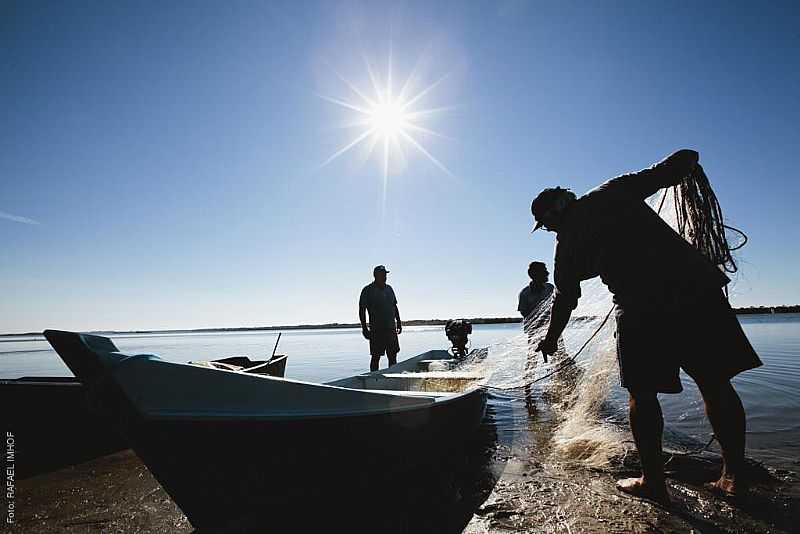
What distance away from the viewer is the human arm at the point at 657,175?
9.45 ft

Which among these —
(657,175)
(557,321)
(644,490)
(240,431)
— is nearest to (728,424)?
(644,490)

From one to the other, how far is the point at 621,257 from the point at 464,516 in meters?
2.14

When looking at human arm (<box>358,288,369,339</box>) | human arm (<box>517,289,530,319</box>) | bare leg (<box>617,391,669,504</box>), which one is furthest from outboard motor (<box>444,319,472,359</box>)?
bare leg (<box>617,391,669,504</box>)

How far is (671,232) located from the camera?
2773 mm

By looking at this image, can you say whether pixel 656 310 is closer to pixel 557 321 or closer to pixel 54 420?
pixel 557 321

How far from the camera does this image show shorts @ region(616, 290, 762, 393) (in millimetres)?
2553

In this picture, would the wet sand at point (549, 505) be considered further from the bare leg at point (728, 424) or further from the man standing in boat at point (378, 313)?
the man standing in boat at point (378, 313)

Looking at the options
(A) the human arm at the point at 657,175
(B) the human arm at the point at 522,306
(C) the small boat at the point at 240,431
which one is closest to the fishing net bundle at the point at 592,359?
(A) the human arm at the point at 657,175

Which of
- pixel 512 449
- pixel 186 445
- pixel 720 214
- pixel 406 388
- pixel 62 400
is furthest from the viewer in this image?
pixel 406 388

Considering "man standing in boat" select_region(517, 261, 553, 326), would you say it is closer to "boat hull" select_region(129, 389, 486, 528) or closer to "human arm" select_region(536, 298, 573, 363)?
"human arm" select_region(536, 298, 573, 363)

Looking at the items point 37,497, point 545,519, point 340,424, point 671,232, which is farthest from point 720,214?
point 37,497

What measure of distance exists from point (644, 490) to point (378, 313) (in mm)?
5660

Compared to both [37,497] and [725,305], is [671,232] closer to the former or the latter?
[725,305]

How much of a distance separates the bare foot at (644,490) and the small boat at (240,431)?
1.66 m
